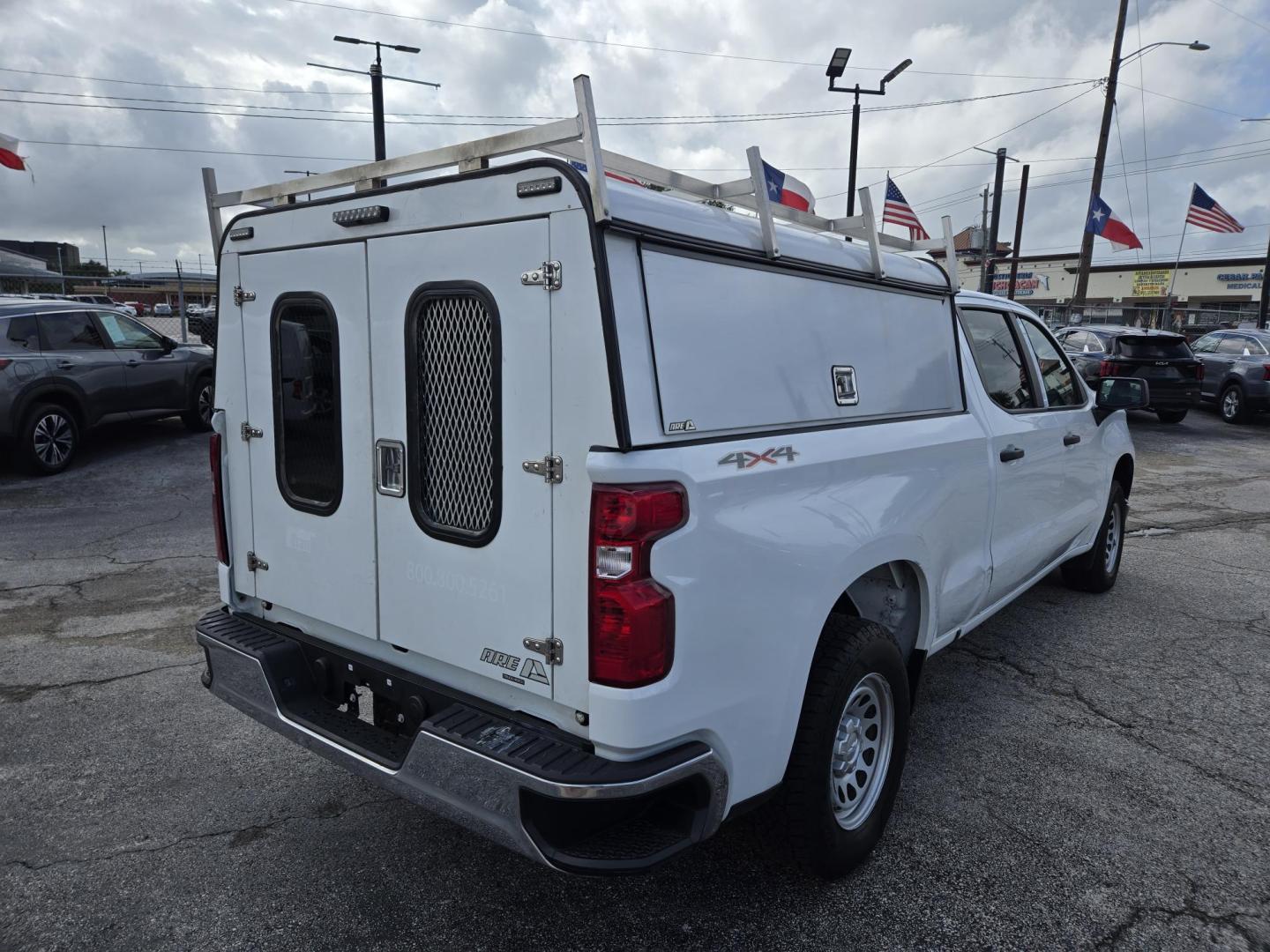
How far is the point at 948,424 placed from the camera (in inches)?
138

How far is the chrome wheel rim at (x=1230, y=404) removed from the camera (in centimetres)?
1620

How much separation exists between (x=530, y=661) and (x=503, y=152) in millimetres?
1379

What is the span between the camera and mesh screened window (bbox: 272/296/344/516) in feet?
9.48

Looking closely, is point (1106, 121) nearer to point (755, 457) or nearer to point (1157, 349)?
point (1157, 349)

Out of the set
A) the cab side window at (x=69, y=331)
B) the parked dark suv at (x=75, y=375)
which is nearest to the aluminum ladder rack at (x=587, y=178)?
the parked dark suv at (x=75, y=375)

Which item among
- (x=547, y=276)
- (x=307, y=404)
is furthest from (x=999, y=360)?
(x=307, y=404)

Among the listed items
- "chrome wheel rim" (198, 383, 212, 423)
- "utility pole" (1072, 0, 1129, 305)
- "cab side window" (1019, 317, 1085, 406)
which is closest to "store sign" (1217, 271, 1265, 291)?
"utility pole" (1072, 0, 1129, 305)

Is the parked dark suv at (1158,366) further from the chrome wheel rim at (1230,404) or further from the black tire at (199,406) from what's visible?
the black tire at (199,406)

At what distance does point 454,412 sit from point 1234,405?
18.1 m

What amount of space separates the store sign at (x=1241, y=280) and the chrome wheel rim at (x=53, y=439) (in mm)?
53696

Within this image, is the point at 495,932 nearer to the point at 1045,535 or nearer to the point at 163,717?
the point at 163,717

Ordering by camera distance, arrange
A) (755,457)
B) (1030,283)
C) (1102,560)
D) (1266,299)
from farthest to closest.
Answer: (1030,283), (1266,299), (1102,560), (755,457)

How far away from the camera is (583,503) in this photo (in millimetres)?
2205

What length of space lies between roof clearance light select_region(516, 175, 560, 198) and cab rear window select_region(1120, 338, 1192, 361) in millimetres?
15940
